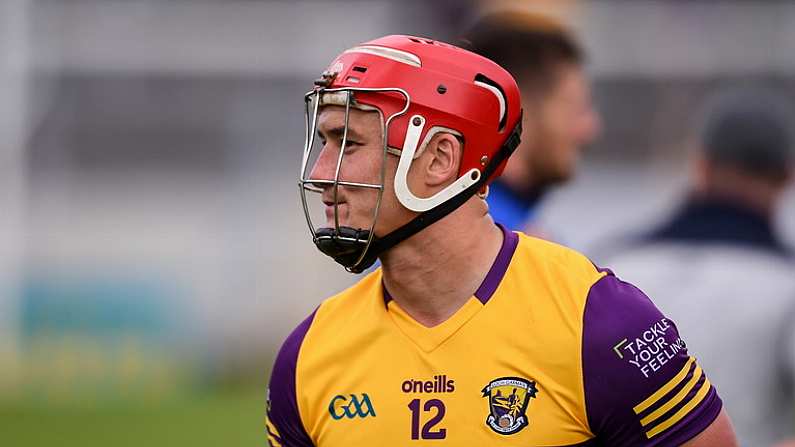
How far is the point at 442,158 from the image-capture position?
3127 mm

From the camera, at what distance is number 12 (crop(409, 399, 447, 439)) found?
9.75 feet

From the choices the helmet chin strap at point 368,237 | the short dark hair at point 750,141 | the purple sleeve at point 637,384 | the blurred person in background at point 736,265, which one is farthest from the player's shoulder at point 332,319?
the short dark hair at point 750,141

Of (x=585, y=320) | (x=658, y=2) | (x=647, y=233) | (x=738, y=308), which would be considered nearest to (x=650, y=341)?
(x=585, y=320)

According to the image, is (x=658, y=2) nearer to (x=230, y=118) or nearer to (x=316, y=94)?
(x=230, y=118)

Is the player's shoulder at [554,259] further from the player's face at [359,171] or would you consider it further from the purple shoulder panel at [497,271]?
the player's face at [359,171]

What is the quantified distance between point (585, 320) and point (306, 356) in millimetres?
695

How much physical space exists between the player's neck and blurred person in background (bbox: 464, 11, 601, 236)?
143 centimetres

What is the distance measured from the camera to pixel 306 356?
3.19 metres

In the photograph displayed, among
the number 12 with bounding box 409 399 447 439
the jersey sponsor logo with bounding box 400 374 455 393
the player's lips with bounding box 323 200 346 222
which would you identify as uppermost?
the player's lips with bounding box 323 200 346 222

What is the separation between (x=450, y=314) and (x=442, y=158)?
0.37m

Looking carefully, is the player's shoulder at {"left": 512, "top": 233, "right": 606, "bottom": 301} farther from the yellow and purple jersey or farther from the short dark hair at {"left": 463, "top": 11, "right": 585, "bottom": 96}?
the short dark hair at {"left": 463, "top": 11, "right": 585, "bottom": 96}

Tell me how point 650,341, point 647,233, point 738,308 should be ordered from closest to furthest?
1. point 650,341
2. point 738,308
3. point 647,233

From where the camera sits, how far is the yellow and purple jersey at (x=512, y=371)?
2.89 m

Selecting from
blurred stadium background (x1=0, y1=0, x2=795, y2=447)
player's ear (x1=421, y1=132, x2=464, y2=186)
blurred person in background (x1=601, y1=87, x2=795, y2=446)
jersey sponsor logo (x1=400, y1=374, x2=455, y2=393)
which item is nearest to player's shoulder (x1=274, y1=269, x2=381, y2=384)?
jersey sponsor logo (x1=400, y1=374, x2=455, y2=393)
